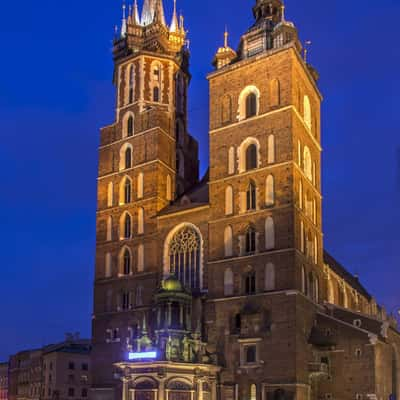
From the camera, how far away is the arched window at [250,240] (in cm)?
5172

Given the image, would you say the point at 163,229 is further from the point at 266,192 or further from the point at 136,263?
the point at 266,192

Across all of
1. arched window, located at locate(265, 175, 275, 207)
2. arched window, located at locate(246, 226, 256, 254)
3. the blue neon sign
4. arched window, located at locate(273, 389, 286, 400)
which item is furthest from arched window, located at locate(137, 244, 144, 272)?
arched window, located at locate(273, 389, 286, 400)

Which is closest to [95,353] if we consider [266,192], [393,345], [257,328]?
[257,328]

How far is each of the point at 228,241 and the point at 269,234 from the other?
3.60m

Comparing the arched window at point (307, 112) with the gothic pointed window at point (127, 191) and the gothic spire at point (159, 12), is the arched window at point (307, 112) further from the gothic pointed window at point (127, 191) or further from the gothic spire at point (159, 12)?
the gothic spire at point (159, 12)

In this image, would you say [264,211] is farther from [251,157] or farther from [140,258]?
[140,258]

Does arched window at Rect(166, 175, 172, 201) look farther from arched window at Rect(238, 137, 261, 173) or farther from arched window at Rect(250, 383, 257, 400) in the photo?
arched window at Rect(250, 383, 257, 400)

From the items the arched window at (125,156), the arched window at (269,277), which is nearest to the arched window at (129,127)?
the arched window at (125,156)

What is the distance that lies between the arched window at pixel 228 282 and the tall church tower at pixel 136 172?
21.9 feet

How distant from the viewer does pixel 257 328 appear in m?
49.1

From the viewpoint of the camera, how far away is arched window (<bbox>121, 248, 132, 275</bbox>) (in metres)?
58.9

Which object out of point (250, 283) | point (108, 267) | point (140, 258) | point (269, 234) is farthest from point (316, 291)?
point (108, 267)

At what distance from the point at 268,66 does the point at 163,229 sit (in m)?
15.6

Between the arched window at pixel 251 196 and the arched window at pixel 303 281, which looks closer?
the arched window at pixel 303 281
